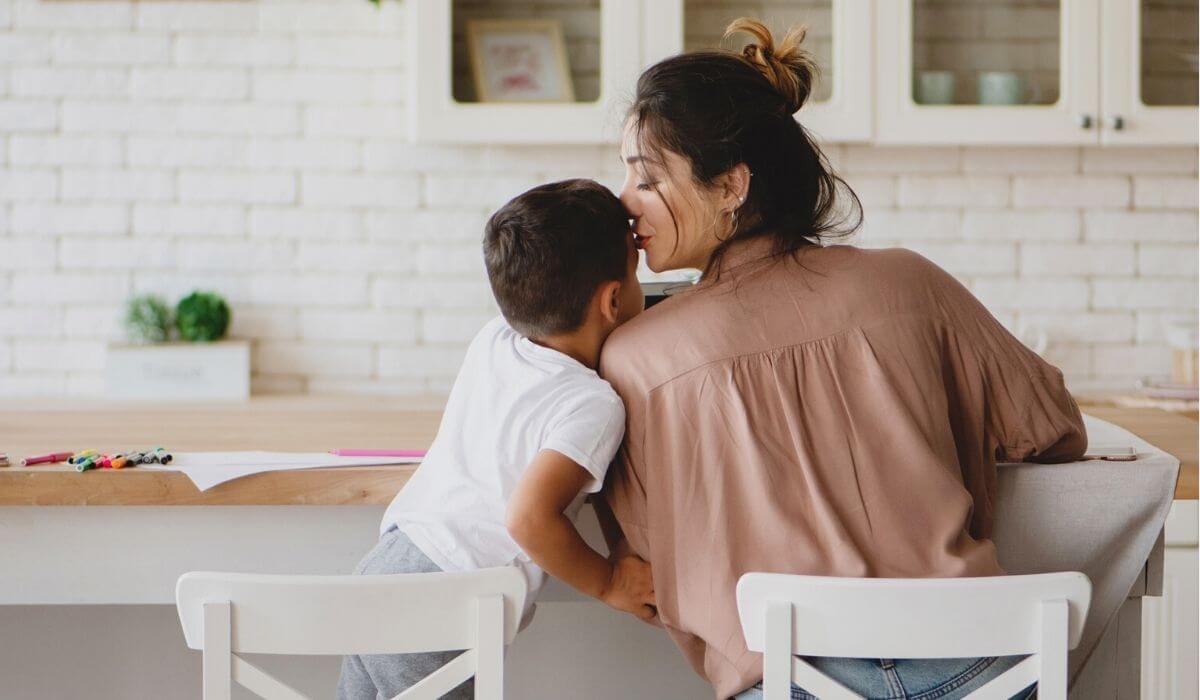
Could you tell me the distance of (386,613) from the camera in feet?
3.71

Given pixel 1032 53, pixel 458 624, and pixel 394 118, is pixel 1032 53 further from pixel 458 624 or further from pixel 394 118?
pixel 458 624

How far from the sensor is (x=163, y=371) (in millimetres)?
2912

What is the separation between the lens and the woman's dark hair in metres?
1.28

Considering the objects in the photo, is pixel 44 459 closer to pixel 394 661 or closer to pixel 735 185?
pixel 394 661

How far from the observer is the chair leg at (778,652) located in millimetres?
1108

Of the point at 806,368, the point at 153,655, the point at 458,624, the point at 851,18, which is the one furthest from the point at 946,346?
the point at 851,18

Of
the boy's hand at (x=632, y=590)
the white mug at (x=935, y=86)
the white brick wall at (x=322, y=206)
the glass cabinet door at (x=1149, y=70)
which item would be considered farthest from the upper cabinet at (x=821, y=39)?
the boy's hand at (x=632, y=590)

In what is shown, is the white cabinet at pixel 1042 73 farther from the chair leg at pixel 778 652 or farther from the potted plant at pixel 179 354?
the chair leg at pixel 778 652

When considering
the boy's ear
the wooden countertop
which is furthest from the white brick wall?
the boy's ear

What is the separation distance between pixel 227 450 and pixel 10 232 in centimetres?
187

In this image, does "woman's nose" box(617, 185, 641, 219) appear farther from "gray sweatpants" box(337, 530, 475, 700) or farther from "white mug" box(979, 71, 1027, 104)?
"white mug" box(979, 71, 1027, 104)

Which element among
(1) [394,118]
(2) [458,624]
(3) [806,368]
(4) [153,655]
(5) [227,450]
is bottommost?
(4) [153,655]

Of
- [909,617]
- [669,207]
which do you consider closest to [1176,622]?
[909,617]

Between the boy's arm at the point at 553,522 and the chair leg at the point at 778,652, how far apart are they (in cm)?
24
